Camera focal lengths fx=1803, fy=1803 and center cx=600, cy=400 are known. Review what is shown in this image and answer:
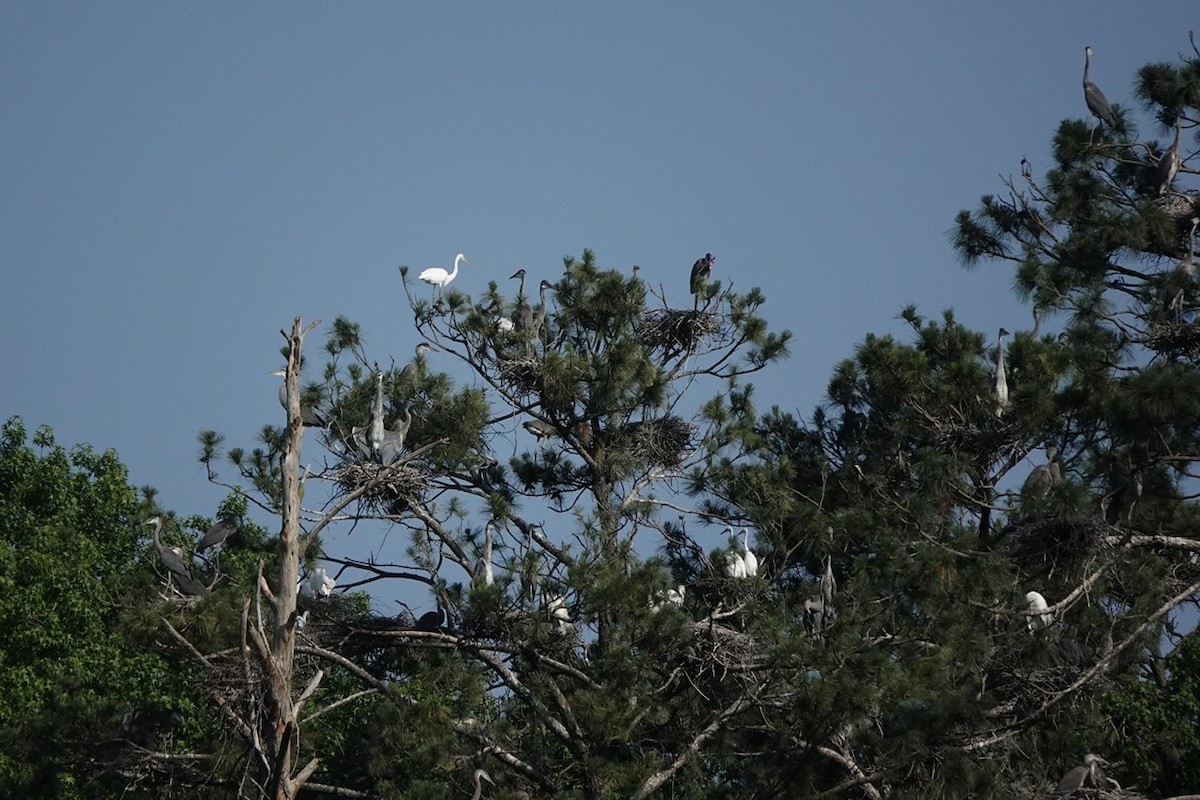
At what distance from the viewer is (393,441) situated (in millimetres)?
13898

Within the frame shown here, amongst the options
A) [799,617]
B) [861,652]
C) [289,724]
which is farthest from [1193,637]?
[289,724]

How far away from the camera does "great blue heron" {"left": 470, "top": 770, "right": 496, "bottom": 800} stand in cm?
1108

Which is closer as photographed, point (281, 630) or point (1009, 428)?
point (281, 630)

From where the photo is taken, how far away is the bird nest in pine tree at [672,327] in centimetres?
1544

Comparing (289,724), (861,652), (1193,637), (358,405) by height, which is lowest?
(289,724)

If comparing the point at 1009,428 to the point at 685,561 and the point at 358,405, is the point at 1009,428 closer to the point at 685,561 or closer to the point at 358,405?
the point at 685,561

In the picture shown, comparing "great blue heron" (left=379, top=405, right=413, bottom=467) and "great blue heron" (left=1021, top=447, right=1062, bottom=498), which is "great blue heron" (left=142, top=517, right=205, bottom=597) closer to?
"great blue heron" (left=379, top=405, right=413, bottom=467)

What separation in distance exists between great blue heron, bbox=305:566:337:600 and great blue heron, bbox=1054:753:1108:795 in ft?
19.3

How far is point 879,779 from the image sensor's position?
455 inches

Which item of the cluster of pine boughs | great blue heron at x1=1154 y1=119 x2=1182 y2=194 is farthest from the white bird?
great blue heron at x1=1154 y1=119 x2=1182 y2=194

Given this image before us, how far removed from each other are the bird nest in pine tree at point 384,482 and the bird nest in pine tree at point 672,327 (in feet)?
8.46

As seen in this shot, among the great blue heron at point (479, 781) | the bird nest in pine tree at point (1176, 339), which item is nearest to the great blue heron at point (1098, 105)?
the bird nest in pine tree at point (1176, 339)

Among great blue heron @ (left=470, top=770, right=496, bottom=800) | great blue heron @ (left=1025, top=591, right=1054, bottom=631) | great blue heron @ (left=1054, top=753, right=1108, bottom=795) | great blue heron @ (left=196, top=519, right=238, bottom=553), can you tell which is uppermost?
great blue heron @ (left=196, top=519, right=238, bottom=553)

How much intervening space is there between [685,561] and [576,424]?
7.86 ft
